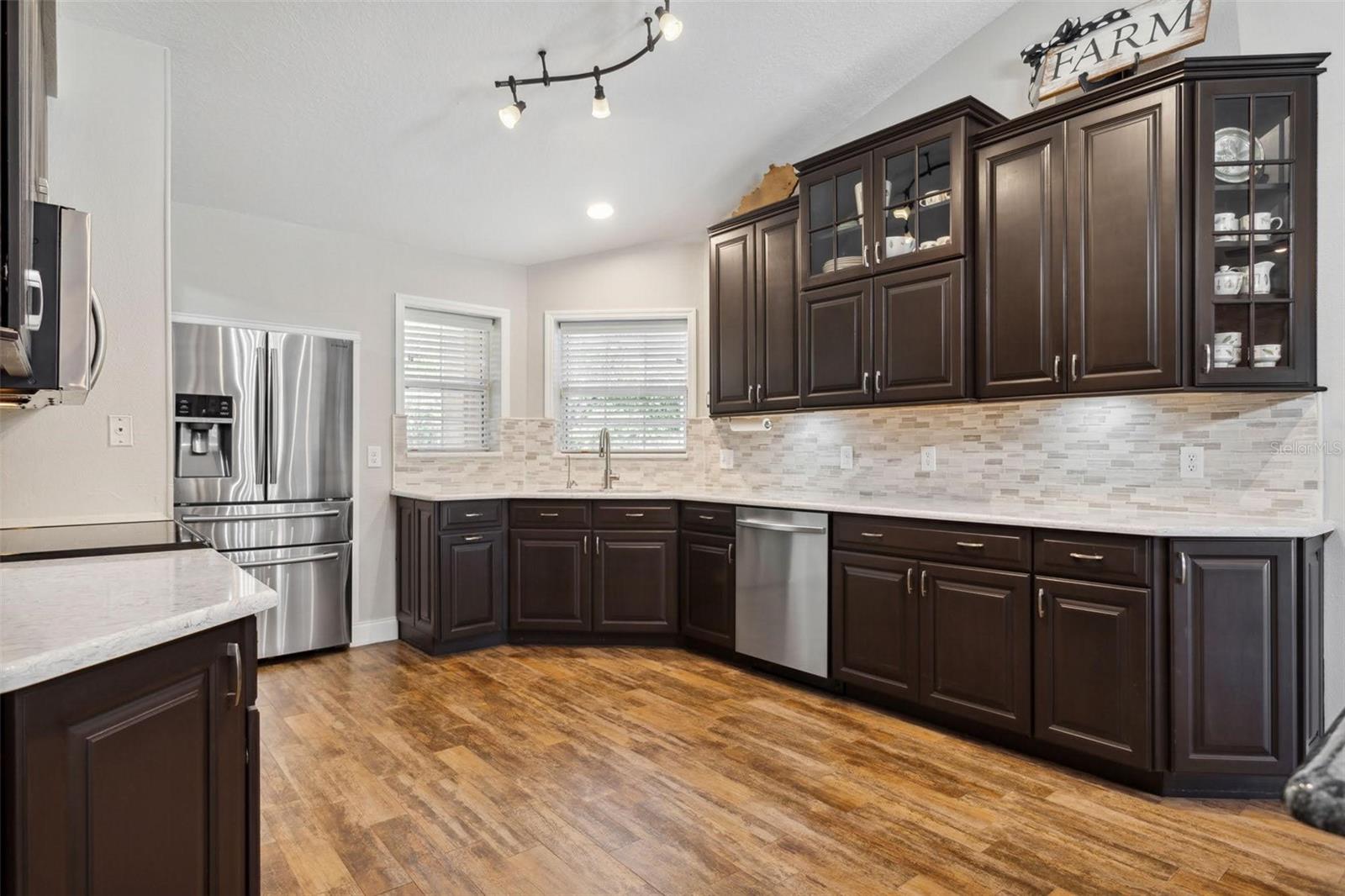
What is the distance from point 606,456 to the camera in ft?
15.8

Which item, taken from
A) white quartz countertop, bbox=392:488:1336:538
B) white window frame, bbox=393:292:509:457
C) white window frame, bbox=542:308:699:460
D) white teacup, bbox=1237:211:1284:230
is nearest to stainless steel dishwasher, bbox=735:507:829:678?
white quartz countertop, bbox=392:488:1336:538

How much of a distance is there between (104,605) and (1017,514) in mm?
2995

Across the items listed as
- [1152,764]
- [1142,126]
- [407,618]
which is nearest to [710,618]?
[407,618]

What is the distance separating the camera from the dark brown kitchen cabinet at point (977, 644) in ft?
9.12

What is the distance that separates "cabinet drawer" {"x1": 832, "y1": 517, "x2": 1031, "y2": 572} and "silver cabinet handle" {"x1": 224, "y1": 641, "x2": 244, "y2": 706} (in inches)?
98.3

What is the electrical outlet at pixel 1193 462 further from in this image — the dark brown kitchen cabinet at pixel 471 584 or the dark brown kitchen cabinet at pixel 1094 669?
the dark brown kitchen cabinet at pixel 471 584

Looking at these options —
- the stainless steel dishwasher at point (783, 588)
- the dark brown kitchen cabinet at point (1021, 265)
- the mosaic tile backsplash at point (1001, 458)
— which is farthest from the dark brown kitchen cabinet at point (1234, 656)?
the stainless steel dishwasher at point (783, 588)

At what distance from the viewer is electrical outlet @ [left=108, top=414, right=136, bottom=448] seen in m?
2.48

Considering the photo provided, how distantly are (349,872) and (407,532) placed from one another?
8.52 feet

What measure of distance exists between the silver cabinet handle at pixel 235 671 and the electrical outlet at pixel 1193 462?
3.14 meters

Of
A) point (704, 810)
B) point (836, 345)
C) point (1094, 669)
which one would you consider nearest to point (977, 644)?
point (1094, 669)

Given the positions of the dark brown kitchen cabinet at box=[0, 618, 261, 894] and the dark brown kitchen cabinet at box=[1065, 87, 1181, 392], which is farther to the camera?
the dark brown kitchen cabinet at box=[1065, 87, 1181, 392]

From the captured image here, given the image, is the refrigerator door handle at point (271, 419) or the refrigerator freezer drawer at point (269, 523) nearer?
the refrigerator freezer drawer at point (269, 523)

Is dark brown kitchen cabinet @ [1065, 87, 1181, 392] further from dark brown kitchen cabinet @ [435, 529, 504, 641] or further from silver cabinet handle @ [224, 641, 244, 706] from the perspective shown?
dark brown kitchen cabinet @ [435, 529, 504, 641]
